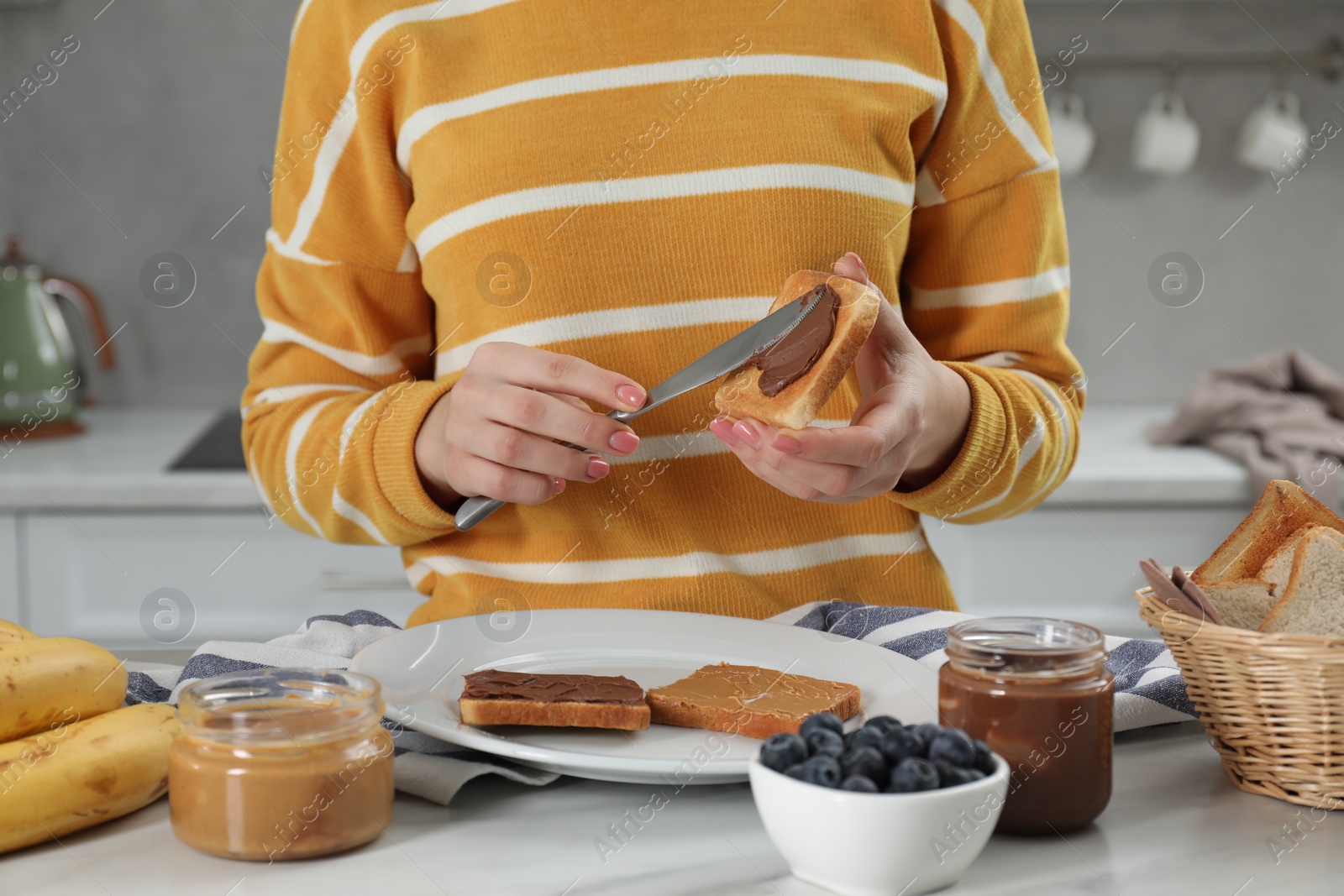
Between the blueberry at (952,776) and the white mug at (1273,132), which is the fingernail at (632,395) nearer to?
the blueberry at (952,776)

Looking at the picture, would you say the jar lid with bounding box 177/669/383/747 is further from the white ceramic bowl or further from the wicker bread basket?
the wicker bread basket

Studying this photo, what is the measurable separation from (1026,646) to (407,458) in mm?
453

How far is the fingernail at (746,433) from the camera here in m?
0.70

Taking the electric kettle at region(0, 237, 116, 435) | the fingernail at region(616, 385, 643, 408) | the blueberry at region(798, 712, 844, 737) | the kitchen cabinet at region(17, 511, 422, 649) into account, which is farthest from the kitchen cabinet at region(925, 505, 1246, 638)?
the electric kettle at region(0, 237, 116, 435)

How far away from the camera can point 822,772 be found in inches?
20.0

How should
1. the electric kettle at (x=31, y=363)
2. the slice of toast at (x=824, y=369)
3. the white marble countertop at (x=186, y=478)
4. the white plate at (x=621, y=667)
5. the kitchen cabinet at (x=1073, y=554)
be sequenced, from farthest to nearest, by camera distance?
the electric kettle at (x=31, y=363) → the kitchen cabinet at (x=1073, y=554) → the white marble countertop at (x=186, y=478) → the slice of toast at (x=824, y=369) → the white plate at (x=621, y=667)

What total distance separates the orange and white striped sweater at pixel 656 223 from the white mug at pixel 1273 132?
1458 mm

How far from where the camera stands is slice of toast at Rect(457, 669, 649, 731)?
63 centimetres

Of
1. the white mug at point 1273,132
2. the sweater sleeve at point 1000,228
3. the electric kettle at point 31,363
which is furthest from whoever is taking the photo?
the white mug at point 1273,132

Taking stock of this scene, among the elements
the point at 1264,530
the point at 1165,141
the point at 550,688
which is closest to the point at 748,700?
the point at 550,688

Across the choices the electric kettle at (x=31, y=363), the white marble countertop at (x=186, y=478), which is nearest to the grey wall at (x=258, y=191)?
the electric kettle at (x=31, y=363)

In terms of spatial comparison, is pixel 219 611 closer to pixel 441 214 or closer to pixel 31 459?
pixel 31 459

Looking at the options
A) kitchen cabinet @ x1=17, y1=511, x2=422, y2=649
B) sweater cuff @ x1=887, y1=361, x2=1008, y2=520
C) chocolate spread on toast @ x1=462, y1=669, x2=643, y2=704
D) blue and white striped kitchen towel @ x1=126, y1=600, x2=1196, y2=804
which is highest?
sweater cuff @ x1=887, y1=361, x2=1008, y2=520

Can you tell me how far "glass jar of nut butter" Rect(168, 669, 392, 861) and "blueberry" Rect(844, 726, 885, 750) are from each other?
0.22m
